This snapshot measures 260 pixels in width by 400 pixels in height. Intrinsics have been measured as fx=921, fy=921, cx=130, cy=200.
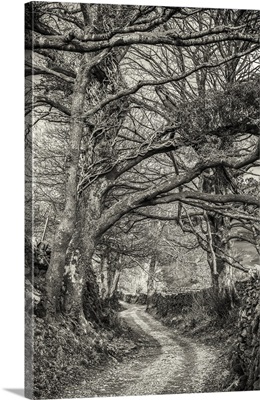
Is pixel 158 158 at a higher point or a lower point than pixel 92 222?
higher

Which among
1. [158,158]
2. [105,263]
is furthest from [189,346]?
[158,158]

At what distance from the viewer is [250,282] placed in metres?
11.5

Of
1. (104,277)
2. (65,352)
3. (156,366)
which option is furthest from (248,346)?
(65,352)

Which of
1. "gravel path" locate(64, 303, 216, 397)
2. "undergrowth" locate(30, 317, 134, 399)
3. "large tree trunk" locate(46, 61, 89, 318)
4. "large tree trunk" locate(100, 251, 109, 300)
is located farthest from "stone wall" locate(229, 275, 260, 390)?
"large tree trunk" locate(46, 61, 89, 318)

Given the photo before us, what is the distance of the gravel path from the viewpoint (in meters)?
10.7

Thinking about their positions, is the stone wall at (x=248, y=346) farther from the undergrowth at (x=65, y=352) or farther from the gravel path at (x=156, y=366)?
the undergrowth at (x=65, y=352)

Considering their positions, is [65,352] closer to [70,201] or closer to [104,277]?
[104,277]

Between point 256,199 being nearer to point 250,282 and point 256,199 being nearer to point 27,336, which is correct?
point 250,282

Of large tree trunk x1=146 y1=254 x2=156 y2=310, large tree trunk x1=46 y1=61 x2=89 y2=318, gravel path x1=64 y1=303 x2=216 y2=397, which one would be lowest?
gravel path x1=64 y1=303 x2=216 y2=397

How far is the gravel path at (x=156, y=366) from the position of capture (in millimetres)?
10719

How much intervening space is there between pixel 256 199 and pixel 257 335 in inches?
67.0

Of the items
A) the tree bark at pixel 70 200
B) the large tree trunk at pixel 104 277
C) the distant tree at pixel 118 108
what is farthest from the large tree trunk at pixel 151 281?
the tree bark at pixel 70 200

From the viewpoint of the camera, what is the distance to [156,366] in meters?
10.9

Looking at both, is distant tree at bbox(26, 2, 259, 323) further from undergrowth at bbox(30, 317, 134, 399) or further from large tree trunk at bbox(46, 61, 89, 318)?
undergrowth at bbox(30, 317, 134, 399)
